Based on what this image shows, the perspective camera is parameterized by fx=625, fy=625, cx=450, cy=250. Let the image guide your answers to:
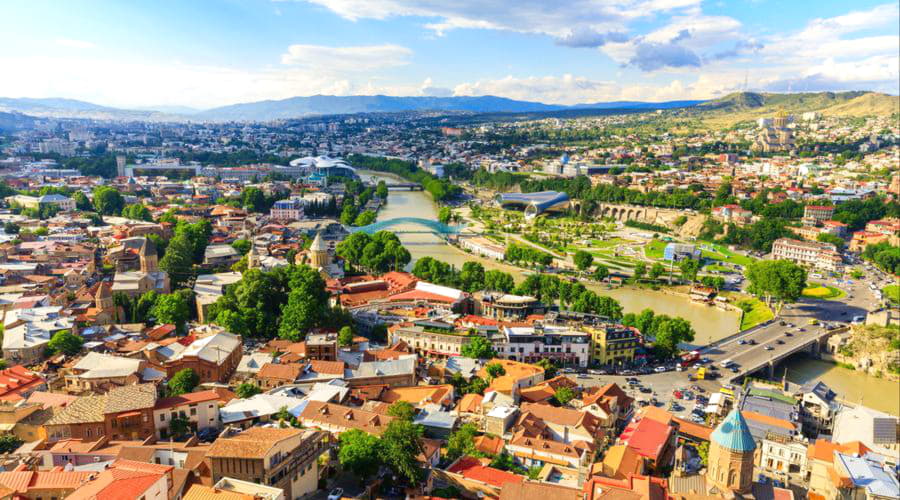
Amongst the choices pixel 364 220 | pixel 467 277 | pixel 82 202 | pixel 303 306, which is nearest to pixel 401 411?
pixel 303 306

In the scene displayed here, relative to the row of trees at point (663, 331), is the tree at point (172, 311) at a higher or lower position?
higher

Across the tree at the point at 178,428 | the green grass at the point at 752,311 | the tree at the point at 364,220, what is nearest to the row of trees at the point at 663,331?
the green grass at the point at 752,311

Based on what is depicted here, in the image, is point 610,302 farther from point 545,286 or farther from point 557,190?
point 557,190

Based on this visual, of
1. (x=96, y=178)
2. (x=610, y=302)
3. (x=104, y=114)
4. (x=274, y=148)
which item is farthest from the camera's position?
(x=104, y=114)

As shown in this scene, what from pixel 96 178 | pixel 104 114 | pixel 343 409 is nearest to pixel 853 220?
pixel 343 409

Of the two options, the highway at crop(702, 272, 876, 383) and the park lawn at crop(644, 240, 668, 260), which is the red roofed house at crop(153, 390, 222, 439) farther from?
the park lawn at crop(644, 240, 668, 260)

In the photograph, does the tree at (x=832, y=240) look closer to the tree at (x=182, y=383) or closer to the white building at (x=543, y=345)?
the white building at (x=543, y=345)
